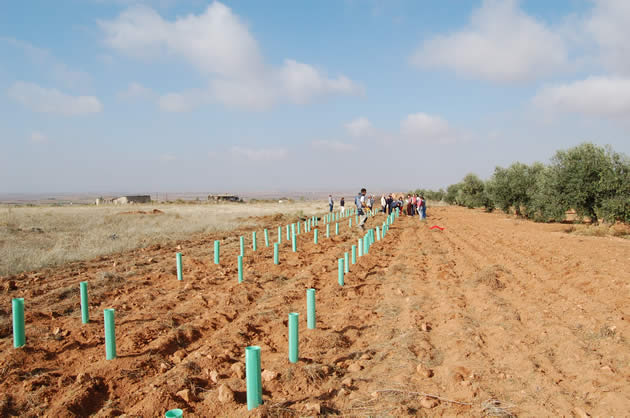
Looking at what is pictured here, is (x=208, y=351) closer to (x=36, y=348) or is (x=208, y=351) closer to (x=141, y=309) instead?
(x=36, y=348)

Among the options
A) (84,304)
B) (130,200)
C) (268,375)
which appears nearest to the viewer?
(268,375)

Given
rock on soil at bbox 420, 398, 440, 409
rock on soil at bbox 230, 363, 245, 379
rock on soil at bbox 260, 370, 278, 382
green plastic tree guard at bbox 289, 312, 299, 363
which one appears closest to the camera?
rock on soil at bbox 420, 398, 440, 409

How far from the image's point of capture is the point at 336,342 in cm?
636

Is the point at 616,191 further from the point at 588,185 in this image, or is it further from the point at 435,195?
the point at 435,195

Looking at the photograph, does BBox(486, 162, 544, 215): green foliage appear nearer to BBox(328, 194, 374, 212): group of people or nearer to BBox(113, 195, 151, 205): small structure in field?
BBox(328, 194, 374, 212): group of people

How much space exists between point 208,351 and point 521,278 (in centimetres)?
818

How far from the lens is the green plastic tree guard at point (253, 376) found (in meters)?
4.03

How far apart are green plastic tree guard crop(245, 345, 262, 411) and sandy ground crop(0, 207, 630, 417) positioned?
0.18 metres

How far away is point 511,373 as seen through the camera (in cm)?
525

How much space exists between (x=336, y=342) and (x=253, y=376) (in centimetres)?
250

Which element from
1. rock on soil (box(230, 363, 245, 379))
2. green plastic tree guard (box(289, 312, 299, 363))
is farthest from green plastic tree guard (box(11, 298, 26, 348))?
green plastic tree guard (box(289, 312, 299, 363))

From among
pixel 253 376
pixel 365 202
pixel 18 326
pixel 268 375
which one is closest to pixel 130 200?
pixel 365 202

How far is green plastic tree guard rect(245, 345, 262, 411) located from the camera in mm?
4031

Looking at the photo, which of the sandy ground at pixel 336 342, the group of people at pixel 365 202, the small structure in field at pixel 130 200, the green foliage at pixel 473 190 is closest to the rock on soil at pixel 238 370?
the sandy ground at pixel 336 342
